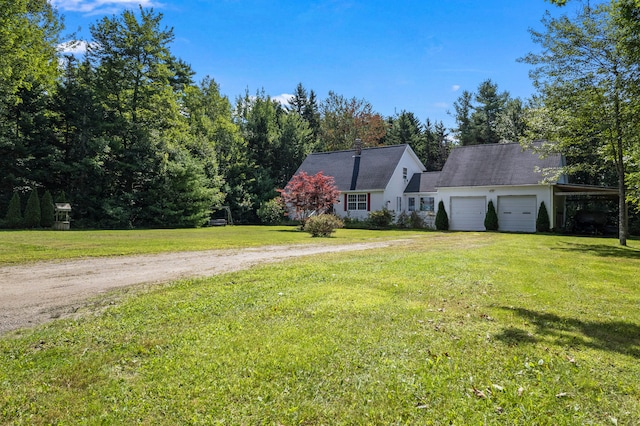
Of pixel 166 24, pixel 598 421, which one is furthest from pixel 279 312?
pixel 166 24

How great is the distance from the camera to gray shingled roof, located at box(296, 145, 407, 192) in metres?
29.4

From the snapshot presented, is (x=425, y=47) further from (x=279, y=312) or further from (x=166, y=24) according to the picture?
(x=166, y=24)

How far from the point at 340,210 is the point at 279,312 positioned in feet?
85.1

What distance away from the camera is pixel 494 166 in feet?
84.4

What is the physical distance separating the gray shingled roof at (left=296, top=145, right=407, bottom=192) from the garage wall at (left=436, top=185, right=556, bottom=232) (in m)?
4.64

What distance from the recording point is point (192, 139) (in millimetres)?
30266

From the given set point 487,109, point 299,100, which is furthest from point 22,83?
point 487,109

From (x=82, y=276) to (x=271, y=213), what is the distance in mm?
23936

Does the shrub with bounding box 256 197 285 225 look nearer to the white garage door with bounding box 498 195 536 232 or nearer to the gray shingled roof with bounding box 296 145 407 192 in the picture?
the gray shingled roof with bounding box 296 145 407 192

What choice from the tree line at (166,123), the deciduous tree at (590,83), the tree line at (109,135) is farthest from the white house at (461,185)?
the tree line at (109,135)

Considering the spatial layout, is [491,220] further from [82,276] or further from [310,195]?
[82,276]

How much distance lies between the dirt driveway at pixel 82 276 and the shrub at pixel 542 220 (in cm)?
1799

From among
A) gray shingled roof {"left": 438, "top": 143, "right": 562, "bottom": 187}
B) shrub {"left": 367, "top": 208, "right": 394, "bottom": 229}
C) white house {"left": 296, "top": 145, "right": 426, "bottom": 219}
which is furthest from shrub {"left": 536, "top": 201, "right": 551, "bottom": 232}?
white house {"left": 296, "top": 145, "right": 426, "bottom": 219}

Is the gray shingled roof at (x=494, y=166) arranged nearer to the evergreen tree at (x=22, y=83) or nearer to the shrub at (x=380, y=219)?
the shrub at (x=380, y=219)
